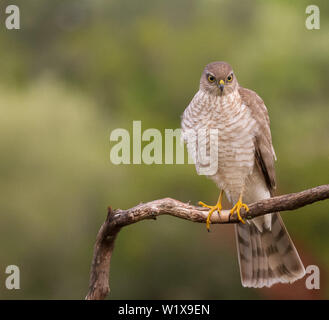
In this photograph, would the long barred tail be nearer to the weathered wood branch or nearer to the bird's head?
the weathered wood branch

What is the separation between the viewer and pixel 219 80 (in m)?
2.96

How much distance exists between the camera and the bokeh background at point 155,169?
5906 mm

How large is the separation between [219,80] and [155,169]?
13.6ft

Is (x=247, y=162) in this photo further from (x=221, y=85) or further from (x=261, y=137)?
(x=221, y=85)

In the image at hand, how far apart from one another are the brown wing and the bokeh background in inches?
116

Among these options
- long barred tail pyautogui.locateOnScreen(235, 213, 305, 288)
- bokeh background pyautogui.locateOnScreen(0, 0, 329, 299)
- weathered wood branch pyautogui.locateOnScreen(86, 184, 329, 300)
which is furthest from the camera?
bokeh background pyautogui.locateOnScreen(0, 0, 329, 299)

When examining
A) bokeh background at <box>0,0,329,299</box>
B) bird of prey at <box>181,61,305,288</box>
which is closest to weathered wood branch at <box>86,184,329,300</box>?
bird of prey at <box>181,61,305,288</box>

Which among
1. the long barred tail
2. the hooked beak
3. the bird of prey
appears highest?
→ the hooked beak

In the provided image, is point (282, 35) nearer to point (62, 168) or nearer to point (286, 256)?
point (62, 168)

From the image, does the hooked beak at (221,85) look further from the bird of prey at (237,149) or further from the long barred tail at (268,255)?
the long barred tail at (268,255)

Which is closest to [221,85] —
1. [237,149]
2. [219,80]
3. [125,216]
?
[219,80]

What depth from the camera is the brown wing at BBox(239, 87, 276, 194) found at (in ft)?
9.93

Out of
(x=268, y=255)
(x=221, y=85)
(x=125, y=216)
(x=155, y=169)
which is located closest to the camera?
(x=125, y=216)
